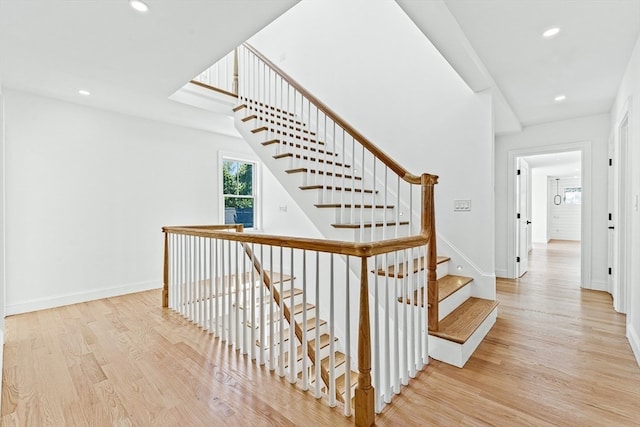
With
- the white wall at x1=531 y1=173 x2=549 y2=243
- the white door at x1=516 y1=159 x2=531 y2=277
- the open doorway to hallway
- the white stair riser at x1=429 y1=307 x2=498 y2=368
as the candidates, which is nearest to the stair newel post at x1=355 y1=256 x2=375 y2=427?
the white stair riser at x1=429 y1=307 x2=498 y2=368

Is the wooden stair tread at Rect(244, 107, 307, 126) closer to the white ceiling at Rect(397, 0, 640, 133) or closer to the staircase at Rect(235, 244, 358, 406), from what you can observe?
the staircase at Rect(235, 244, 358, 406)

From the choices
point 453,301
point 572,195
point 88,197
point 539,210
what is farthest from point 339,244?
point 572,195

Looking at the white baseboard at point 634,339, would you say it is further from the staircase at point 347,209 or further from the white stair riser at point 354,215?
the white stair riser at point 354,215

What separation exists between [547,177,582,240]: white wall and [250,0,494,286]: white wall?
9.62m

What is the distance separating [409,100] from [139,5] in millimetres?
2827

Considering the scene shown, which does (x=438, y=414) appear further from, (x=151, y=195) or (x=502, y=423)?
(x=151, y=195)

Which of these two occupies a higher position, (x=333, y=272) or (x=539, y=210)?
(x=539, y=210)

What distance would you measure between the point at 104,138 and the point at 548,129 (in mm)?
6195

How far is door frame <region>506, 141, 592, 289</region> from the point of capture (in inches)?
155

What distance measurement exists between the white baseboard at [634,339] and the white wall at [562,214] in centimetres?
984

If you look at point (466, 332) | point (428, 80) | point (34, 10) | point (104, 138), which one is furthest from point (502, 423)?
point (104, 138)

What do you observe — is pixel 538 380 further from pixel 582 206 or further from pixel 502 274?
pixel 582 206

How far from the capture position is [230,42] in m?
2.33

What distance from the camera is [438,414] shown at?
1533 mm
